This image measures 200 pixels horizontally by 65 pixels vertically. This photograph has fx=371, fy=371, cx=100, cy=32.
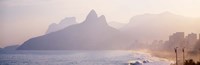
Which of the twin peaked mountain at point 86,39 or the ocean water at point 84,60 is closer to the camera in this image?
the ocean water at point 84,60

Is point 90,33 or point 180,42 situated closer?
point 180,42

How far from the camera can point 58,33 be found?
18600 cm

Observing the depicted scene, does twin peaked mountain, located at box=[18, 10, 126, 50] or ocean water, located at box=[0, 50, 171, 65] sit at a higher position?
twin peaked mountain, located at box=[18, 10, 126, 50]

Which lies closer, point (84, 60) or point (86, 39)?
point (84, 60)

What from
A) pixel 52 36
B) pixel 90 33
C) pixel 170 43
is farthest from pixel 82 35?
pixel 170 43

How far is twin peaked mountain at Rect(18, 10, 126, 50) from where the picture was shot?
6900 inches

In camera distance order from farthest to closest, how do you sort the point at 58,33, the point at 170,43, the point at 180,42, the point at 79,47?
the point at 58,33 → the point at 79,47 → the point at 170,43 → the point at 180,42

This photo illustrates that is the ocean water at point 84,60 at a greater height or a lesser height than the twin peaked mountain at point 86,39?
lesser

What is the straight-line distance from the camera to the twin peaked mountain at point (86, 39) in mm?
175250

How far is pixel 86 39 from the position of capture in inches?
6949

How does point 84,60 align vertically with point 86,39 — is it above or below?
below

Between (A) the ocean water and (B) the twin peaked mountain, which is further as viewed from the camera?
(B) the twin peaked mountain

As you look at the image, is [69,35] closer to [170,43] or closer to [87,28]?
[87,28]

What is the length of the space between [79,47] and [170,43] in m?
85.7
